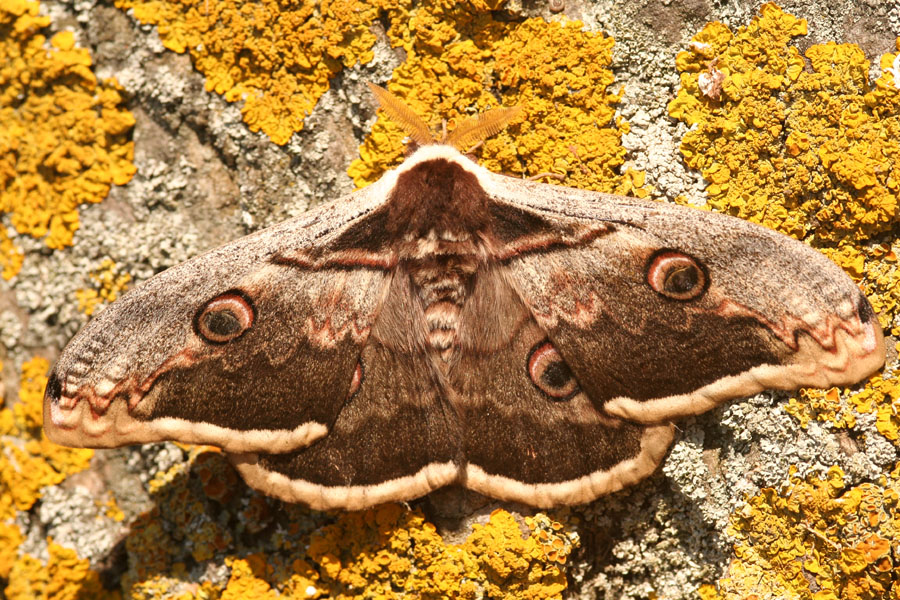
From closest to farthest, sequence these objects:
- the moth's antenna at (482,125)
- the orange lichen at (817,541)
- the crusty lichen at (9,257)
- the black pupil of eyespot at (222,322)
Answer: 1. the black pupil of eyespot at (222,322)
2. the orange lichen at (817,541)
3. the moth's antenna at (482,125)
4. the crusty lichen at (9,257)

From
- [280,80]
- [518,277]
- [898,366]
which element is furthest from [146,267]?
[898,366]

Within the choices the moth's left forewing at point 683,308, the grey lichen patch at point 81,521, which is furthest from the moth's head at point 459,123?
the grey lichen patch at point 81,521

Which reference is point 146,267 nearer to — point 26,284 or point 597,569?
point 26,284

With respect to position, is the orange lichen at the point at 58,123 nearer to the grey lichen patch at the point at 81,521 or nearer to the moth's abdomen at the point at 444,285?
the grey lichen patch at the point at 81,521

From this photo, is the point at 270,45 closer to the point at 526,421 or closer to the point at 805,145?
the point at 526,421

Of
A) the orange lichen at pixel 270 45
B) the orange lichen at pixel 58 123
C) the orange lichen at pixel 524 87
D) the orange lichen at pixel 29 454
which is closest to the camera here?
the orange lichen at pixel 524 87

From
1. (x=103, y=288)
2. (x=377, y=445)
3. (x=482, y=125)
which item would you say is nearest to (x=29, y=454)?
(x=103, y=288)
